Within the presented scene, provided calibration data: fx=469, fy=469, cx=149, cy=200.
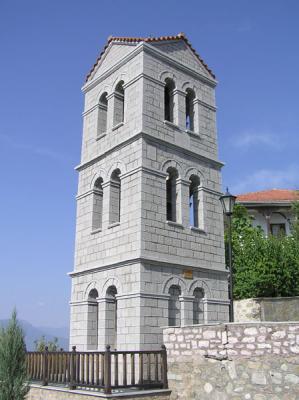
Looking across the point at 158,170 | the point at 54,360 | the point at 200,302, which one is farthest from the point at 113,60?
the point at 54,360

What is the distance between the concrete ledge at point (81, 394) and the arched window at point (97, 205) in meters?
5.48

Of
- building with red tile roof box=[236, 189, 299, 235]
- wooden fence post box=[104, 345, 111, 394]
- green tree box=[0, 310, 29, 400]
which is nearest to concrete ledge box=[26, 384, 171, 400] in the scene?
wooden fence post box=[104, 345, 111, 394]

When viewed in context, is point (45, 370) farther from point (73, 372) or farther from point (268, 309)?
point (268, 309)

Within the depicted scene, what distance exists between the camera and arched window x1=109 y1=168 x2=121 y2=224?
51.0 feet

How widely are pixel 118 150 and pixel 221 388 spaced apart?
26.8 ft

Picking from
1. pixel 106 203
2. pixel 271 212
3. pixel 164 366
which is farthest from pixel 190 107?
pixel 271 212

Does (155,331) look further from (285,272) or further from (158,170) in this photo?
(285,272)

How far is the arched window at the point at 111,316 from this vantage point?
1441 cm

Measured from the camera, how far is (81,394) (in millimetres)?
11109

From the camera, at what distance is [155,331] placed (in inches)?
530

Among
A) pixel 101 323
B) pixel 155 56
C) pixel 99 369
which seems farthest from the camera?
pixel 155 56

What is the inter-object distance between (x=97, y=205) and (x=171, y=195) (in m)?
2.63

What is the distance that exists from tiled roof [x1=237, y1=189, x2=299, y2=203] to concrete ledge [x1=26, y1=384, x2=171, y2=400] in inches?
877

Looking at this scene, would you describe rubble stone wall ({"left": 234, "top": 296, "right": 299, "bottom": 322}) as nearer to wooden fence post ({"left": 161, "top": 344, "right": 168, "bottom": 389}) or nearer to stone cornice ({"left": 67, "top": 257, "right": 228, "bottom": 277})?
stone cornice ({"left": 67, "top": 257, "right": 228, "bottom": 277})
